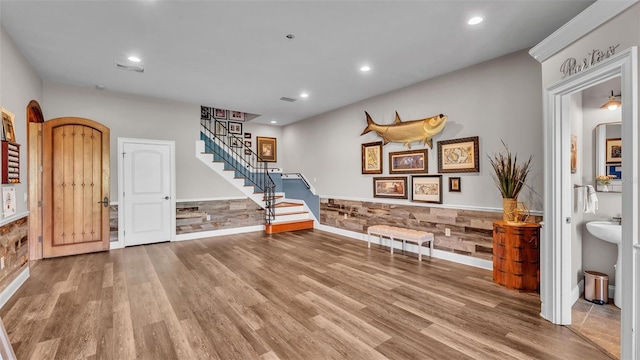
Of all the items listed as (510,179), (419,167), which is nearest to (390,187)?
(419,167)

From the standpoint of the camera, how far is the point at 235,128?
8109 mm

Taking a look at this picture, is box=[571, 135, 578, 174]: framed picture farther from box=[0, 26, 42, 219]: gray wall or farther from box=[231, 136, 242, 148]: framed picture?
box=[231, 136, 242, 148]: framed picture

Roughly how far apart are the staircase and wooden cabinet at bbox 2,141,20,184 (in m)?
2.95

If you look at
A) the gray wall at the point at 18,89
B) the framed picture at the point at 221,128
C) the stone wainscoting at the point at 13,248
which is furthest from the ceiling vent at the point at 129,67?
the framed picture at the point at 221,128

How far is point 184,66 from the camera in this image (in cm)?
404

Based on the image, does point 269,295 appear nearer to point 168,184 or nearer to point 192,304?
point 192,304

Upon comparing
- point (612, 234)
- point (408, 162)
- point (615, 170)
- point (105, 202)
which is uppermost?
point (408, 162)

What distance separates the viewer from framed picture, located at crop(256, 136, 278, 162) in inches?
333

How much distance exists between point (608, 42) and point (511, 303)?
2484 mm

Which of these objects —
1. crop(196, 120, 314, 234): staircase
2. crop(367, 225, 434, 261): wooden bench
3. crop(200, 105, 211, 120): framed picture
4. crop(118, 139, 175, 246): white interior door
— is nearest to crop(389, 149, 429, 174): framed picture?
crop(367, 225, 434, 261): wooden bench

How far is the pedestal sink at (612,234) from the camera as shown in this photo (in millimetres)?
2617

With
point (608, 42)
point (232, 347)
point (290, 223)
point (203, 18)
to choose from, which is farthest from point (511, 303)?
point (290, 223)

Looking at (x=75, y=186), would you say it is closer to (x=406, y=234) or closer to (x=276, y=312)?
(x=276, y=312)

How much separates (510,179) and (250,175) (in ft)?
21.6
